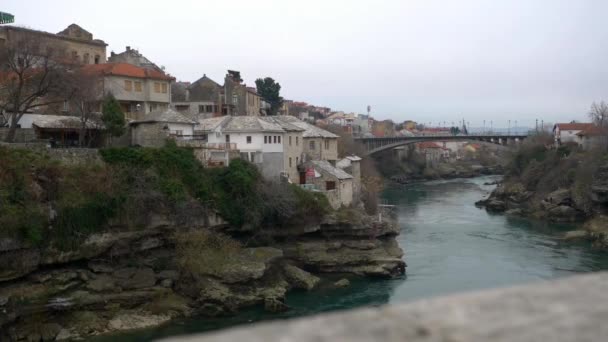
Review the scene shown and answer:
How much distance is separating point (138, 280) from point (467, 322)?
77.2ft

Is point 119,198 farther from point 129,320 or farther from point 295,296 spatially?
point 295,296

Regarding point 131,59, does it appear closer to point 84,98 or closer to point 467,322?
point 84,98

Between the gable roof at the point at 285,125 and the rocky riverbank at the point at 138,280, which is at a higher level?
the gable roof at the point at 285,125

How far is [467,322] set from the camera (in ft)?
7.86

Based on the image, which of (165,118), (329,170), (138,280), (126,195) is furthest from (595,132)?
(138,280)

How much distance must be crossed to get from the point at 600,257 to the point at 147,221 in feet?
78.3

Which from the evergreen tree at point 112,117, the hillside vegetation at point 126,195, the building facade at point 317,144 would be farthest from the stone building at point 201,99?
the hillside vegetation at point 126,195

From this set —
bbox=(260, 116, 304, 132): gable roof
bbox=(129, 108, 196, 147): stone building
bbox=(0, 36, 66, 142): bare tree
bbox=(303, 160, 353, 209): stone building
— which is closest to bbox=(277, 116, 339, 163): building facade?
bbox=(260, 116, 304, 132): gable roof

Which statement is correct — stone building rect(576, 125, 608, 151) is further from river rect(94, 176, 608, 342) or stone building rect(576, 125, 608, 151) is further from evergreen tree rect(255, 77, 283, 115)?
evergreen tree rect(255, 77, 283, 115)

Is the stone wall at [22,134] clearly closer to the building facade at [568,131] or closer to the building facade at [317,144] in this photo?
the building facade at [317,144]

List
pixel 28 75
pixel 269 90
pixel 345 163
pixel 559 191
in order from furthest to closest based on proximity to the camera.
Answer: pixel 269 90, pixel 559 191, pixel 345 163, pixel 28 75

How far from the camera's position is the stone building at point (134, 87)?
38.9m

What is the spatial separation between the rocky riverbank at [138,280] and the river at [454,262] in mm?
853

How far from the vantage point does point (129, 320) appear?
22328 mm
